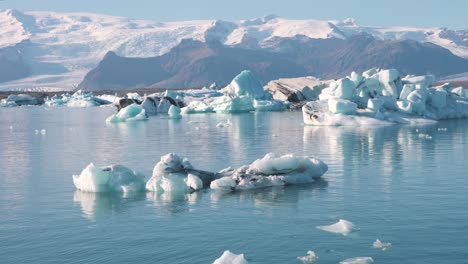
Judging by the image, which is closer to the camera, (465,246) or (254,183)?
(465,246)

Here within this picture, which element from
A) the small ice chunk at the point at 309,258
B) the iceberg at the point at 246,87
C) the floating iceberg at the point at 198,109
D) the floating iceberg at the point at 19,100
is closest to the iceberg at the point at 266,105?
the iceberg at the point at 246,87

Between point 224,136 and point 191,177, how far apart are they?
65.7 ft

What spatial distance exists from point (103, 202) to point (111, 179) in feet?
4.97

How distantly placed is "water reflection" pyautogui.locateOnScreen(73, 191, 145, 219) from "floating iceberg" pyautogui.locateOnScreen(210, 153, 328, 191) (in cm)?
250

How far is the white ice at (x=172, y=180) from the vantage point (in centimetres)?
1966

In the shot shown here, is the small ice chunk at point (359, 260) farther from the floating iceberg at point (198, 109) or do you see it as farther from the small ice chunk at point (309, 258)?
the floating iceberg at point (198, 109)

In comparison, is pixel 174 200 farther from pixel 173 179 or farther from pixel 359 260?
pixel 359 260

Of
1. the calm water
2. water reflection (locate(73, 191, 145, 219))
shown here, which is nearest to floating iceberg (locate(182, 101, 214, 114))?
the calm water

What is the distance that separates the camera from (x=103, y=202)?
1858cm

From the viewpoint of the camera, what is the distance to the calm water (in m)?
13.5

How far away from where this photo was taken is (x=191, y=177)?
64.8ft

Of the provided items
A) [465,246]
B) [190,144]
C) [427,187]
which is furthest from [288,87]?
[465,246]

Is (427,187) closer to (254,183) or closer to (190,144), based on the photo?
(254,183)

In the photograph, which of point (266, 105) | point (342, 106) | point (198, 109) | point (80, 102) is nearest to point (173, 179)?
point (342, 106)
